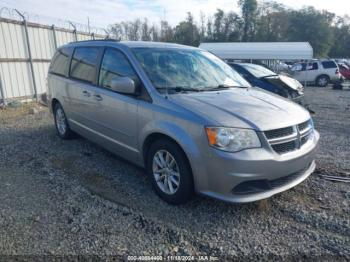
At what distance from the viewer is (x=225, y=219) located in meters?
3.08

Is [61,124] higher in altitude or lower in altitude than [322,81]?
higher

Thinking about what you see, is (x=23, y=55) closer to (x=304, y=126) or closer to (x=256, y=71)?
(x=256, y=71)

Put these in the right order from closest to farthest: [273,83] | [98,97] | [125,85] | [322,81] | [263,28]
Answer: [125,85], [98,97], [273,83], [322,81], [263,28]

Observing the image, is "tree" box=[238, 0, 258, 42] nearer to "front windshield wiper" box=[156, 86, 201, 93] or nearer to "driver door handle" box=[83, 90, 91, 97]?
"driver door handle" box=[83, 90, 91, 97]

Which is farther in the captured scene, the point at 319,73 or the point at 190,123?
the point at 319,73

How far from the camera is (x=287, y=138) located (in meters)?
3.04

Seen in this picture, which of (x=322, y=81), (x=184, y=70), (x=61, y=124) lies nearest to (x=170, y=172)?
(x=184, y=70)

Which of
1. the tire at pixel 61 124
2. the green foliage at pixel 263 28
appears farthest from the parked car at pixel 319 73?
A: the green foliage at pixel 263 28

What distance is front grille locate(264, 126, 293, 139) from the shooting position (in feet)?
9.52

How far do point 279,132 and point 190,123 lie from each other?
3.03ft

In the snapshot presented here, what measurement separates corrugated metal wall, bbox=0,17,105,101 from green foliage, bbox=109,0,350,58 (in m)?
38.0

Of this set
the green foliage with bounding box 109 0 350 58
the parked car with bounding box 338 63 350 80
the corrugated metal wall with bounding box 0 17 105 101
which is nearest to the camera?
the corrugated metal wall with bounding box 0 17 105 101

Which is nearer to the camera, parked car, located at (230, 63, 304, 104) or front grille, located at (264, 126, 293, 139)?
front grille, located at (264, 126, 293, 139)

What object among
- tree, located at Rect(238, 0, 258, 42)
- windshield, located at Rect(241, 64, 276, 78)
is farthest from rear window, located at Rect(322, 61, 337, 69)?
tree, located at Rect(238, 0, 258, 42)
